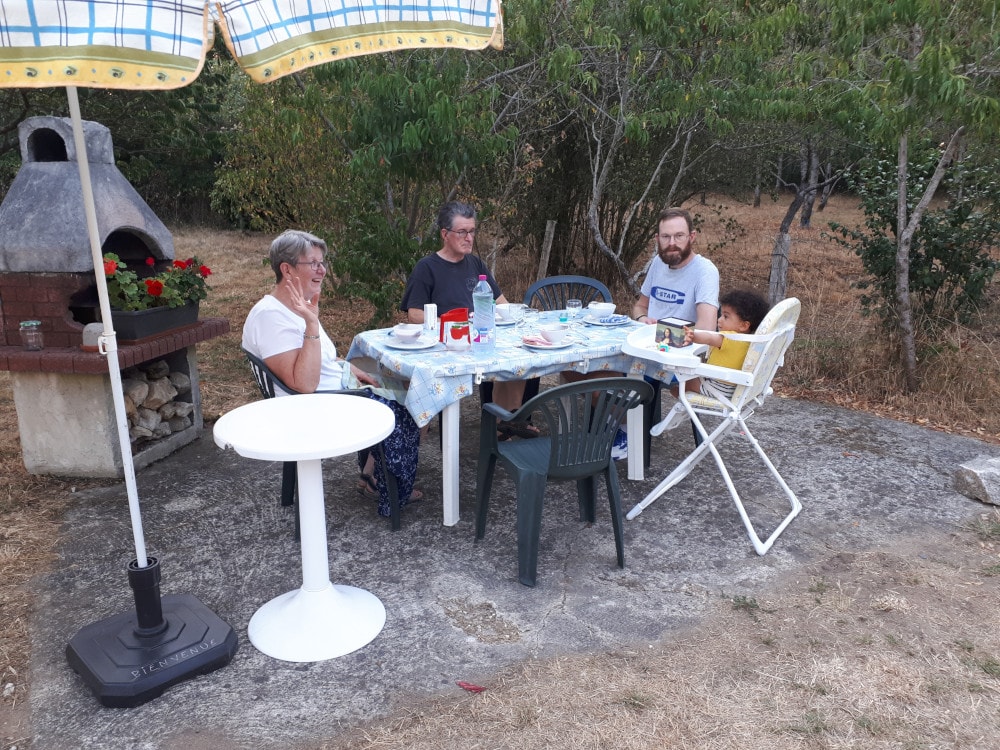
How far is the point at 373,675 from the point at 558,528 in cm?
125

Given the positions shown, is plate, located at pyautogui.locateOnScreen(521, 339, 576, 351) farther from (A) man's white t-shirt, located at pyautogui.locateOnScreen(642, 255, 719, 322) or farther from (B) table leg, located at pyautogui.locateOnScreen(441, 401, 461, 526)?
(A) man's white t-shirt, located at pyautogui.locateOnScreen(642, 255, 719, 322)

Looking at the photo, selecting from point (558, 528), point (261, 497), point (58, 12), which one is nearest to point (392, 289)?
point (261, 497)

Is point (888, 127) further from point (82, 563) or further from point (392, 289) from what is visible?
point (82, 563)

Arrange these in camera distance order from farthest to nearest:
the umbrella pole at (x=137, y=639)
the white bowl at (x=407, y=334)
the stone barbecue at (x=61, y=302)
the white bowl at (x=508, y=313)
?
the white bowl at (x=508, y=313) < the stone barbecue at (x=61, y=302) < the white bowl at (x=407, y=334) < the umbrella pole at (x=137, y=639)

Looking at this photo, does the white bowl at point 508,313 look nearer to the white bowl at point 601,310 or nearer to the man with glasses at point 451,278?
the man with glasses at point 451,278

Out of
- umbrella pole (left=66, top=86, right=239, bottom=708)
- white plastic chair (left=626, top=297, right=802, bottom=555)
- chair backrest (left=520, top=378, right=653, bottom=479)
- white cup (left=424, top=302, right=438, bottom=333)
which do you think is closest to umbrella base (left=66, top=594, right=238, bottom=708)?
umbrella pole (left=66, top=86, right=239, bottom=708)

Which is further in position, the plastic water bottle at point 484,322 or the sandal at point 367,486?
the sandal at point 367,486

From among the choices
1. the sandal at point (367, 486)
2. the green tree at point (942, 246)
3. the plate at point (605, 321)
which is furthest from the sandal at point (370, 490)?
the green tree at point (942, 246)

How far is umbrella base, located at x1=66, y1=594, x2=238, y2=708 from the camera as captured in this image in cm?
229

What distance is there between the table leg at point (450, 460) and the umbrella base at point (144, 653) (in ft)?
3.65

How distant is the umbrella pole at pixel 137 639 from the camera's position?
2.26 metres

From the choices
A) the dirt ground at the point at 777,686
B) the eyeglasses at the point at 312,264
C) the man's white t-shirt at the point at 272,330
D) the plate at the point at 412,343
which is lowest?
the dirt ground at the point at 777,686

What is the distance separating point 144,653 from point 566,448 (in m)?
1.64

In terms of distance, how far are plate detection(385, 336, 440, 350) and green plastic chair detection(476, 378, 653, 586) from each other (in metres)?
0.55
